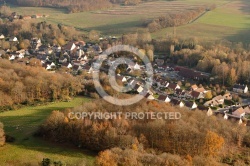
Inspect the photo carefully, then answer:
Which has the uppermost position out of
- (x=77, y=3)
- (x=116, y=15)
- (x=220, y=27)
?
(x=77, y=3)

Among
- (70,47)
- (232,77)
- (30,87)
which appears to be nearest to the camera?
(30,87)

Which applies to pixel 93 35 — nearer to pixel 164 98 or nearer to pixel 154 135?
pixel 164 98

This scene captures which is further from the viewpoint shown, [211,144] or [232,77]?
[232,77]

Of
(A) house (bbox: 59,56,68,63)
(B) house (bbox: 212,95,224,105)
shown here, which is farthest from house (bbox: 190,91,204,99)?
(A) house (bbox: 59,56,68,63)

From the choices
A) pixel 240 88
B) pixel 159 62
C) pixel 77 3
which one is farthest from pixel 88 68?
pixel 77 3

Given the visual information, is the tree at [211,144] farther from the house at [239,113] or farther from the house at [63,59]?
the house at [63,59]

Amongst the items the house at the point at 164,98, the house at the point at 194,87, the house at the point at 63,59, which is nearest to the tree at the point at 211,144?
the house at the point at 164,98

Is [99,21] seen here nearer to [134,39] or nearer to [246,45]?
[134,39]
